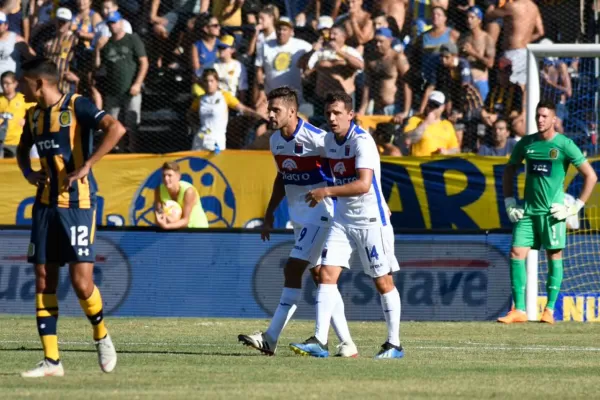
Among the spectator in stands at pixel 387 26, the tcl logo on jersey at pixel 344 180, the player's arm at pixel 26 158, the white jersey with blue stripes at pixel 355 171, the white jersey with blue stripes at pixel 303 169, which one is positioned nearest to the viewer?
the player's arm at pixel 26 158

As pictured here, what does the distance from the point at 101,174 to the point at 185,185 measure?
63.5 inches

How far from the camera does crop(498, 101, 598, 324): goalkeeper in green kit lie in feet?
47.8

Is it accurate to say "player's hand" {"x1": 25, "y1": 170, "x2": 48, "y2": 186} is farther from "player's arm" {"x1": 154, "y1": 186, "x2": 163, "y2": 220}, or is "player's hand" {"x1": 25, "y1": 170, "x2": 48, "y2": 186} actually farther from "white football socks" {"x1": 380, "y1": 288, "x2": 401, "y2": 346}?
"player's arm" {"x1": 154, "y1": 186, "x2": 163, "y2": 220}

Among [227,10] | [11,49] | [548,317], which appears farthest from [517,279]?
[11,49]

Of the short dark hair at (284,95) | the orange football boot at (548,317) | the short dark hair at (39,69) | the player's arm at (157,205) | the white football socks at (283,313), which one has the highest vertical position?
the short dark hair at (39,69)

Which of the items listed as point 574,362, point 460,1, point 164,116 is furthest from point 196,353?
point 460,1

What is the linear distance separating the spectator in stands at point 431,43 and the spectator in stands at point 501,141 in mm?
1491

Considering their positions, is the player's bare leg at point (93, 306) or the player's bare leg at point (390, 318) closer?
the player's bare leg at point (93, 306)

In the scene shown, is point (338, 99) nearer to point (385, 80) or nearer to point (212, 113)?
point (385, 80)

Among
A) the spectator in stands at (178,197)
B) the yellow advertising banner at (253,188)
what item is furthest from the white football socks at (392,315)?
the yellow advertising banner at (253,188)

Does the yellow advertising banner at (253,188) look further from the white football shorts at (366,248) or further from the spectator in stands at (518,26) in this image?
the white football shorts at (366,248)

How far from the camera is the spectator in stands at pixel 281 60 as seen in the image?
19000mm

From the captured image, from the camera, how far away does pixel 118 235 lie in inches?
619

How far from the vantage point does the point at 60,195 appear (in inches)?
330
